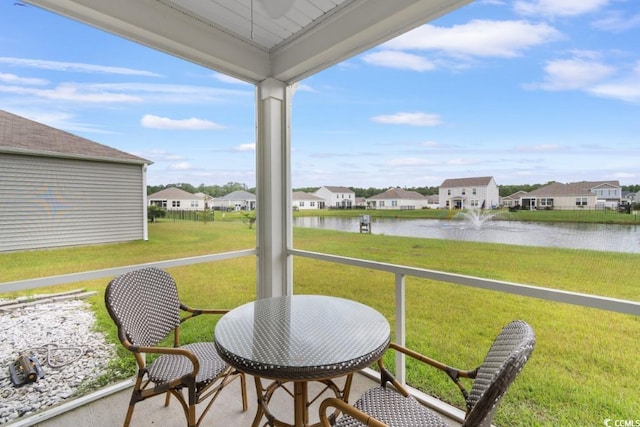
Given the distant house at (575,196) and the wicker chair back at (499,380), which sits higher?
the distant house at (575,196)

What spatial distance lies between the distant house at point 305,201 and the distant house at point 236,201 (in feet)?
1.49

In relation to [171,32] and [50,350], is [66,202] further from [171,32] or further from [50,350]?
[171,32]

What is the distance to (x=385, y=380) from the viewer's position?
1.71 m

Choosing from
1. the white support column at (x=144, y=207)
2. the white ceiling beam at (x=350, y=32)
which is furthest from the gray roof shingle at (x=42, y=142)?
the white ceiling beam at (x=350, y=32)

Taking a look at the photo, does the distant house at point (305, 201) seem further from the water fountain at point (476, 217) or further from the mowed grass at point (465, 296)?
the water fountain at point (476, 217)

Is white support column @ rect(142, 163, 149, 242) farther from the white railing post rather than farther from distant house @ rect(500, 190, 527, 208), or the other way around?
distant house @ rect(500, 190, 527, 208)

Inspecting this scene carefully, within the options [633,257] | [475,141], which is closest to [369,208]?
[475,141]

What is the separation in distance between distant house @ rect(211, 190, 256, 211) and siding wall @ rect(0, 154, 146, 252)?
743 millimetres

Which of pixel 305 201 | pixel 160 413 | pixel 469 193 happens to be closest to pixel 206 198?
pixel 305 201

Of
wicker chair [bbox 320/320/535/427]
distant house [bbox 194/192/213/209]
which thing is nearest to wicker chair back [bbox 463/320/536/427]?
wicker chair [bbox 320/320/535/427]

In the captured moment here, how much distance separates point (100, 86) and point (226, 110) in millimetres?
1076

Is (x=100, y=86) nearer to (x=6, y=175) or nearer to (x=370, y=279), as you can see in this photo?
(x=6, y=175)

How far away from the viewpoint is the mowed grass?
1.73m

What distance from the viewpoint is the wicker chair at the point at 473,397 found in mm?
1001
